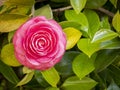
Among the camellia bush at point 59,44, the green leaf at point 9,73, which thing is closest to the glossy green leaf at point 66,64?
the camellia bush at point 59,44

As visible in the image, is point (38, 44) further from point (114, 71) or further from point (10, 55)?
point (114, 71)

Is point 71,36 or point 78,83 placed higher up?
point 71,36

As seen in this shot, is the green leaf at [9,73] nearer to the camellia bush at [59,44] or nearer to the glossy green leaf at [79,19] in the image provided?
the camellia bush at [59,44]

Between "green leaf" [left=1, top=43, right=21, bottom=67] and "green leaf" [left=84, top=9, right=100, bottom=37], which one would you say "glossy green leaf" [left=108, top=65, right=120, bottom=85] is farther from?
"green leaf" [left=1, top=43, right=21, bottom=67]

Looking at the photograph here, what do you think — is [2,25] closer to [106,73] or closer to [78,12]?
[78,12]

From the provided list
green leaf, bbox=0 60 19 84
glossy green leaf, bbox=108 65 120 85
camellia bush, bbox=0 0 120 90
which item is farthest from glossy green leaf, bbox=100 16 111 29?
green leaf, bbox=0 60 19 84

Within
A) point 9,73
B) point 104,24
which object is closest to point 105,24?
point 104,24
